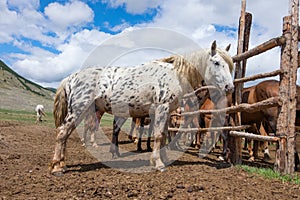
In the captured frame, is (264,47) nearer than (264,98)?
Yes

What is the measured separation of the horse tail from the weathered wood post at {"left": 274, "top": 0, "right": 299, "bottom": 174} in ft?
13.5

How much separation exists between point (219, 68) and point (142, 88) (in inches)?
60.9

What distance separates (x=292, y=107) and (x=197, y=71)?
73.2 inches

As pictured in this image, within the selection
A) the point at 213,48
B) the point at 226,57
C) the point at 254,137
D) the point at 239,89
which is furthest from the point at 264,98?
the point at 213,48

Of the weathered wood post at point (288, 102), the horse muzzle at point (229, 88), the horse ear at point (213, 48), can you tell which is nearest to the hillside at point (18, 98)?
the horse ear at point (213, 48)

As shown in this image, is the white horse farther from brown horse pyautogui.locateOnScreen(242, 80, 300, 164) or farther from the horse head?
brown horse pyautogui.locateOnScreen(242, 80, 300, 164)

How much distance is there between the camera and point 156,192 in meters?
3.54

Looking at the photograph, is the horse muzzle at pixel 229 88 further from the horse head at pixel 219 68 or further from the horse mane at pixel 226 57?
the horse mane at pixel 226 57

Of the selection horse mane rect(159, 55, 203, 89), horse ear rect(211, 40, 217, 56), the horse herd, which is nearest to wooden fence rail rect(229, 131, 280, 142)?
the horse herd

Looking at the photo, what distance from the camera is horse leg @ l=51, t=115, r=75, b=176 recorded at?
4.83m

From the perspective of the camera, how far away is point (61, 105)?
5.50m

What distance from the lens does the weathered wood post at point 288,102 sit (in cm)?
459

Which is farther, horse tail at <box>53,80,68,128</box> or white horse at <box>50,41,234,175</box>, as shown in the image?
horse tail at <box>53,80,68,128</box>

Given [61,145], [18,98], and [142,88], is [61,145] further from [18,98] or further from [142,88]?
[18,98]
